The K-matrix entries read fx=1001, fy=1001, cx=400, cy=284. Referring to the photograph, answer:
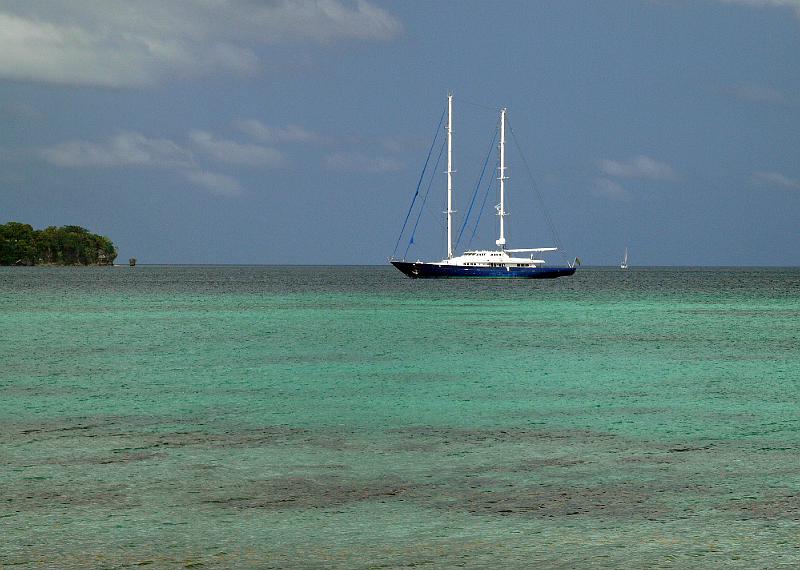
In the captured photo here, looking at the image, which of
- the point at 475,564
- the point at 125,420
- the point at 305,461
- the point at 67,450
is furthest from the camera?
the point at 125,420

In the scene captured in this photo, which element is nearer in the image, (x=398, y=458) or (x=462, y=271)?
(x=398, y=458)

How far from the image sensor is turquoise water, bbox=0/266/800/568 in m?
12.1

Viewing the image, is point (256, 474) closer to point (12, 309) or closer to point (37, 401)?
point (37, 401)

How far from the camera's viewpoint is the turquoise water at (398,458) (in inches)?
477

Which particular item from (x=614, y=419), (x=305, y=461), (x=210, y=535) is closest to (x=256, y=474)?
(x=305, y=461)

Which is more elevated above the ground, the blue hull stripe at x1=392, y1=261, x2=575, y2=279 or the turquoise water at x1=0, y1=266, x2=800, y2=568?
the blue hull stripe at x1=392, y1=261, x2=575, y2=279

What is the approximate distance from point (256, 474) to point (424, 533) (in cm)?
455

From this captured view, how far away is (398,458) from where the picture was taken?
1786 centimetres

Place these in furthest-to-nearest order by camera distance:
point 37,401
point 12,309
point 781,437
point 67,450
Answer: point 12,309, point 37,401, point 781,437, point 67,450

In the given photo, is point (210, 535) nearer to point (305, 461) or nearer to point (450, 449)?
point (305, 461)

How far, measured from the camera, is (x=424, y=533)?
12617 millimetres

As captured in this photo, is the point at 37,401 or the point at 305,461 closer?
the point at 305,461

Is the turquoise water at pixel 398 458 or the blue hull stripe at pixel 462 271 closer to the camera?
the turquoise water at pixel 398 458

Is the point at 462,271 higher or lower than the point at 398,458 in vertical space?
higher
